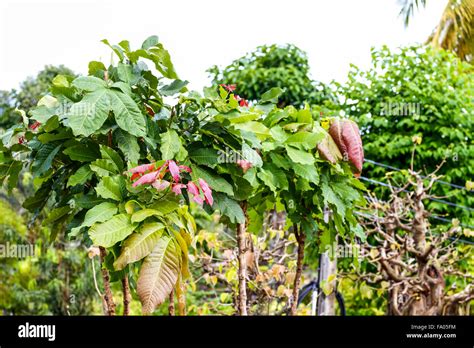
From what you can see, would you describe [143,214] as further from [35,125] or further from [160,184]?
[35,125]

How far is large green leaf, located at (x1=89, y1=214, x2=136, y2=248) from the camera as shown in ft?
4.80

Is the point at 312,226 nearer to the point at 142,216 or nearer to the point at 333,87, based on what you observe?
the point at 142,216

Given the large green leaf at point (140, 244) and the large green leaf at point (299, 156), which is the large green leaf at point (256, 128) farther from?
the large green leaf at point (140, 244)

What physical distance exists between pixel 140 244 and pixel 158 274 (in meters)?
0.08

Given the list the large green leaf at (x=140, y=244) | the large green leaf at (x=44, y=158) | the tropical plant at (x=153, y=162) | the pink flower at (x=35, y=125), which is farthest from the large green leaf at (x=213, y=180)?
the pink flower at (x=35, y=125)

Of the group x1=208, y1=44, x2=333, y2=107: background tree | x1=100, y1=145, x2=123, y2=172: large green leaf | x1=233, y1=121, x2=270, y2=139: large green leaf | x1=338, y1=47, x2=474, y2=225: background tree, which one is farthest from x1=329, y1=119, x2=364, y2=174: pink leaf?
x1=208, y1=44, x2=333, y2=107: background tree

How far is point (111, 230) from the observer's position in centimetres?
150

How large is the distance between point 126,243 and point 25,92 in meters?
7.18

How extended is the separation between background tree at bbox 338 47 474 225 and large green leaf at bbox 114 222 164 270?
4415 mm

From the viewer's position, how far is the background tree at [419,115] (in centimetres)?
581

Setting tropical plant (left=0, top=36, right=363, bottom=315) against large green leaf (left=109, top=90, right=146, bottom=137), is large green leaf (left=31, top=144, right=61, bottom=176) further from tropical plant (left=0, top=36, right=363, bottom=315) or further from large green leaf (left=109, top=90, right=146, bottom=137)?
large green leaf (left=109, top=90, right=146, bottom=137)

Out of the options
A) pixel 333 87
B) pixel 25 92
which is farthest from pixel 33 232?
pixel 333 87

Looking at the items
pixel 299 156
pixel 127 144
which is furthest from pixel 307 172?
pixel 127 144
